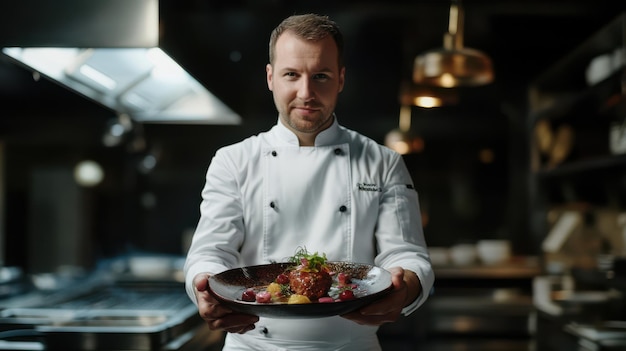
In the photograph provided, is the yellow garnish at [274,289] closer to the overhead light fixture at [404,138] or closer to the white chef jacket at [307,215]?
the white chef jacket at [307,215]

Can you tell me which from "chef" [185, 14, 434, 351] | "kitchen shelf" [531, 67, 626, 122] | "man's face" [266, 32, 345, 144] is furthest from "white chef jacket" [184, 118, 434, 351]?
"kitchen shelf" [531, 67, 626, 122]

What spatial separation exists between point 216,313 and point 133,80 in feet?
5.44

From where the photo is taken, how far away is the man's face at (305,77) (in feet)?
5.19

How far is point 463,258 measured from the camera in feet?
15.5

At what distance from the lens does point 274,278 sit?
5.10ft

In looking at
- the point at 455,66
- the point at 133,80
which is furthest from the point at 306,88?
the point at 455,66

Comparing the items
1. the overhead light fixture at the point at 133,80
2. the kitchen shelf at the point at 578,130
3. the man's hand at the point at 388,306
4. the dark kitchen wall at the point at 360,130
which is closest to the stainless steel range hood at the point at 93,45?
the overhead light fixture at the point at 133,80

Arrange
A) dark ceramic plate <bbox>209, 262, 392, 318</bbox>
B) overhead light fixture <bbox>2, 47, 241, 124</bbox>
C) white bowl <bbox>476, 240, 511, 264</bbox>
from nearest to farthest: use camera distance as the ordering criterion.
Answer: dark ceramic plate <bbox>209, 262, 392, 318</bbox> → overhead light fixture <bbox>2, 47, 241, 124</bbox> → white bowl <bbox>476, 240, 511, 264</bbox>

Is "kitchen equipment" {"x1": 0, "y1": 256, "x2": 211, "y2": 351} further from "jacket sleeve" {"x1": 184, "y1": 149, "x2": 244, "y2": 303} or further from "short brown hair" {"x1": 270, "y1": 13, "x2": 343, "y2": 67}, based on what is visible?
"short brown hair" {"x1": 270, "y1": 13, "x2": 343, "y2": 67}

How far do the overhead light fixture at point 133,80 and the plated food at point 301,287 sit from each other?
0.98 m

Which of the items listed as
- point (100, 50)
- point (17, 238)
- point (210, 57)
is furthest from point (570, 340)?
point (17, 238)

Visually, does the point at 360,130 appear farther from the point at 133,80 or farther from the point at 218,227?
the point at 218,227

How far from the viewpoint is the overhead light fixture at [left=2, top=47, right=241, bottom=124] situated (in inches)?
91.2

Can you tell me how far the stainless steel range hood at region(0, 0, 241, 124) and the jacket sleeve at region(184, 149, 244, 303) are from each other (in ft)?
2.15
